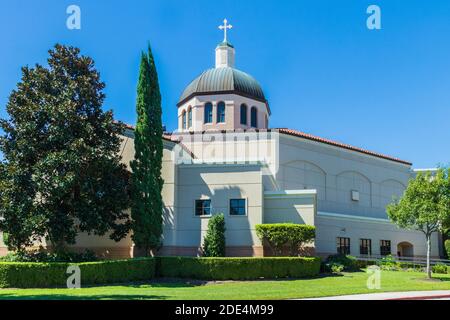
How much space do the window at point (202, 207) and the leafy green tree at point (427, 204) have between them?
1033cm

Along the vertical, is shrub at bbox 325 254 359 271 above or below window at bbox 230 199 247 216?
below

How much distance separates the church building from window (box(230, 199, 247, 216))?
6 centimetres

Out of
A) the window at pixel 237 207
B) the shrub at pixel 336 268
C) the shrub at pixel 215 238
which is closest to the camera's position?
the shrub at pixel 215 238

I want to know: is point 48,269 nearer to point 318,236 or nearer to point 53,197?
point 53,197

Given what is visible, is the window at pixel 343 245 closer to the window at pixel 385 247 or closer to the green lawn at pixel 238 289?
the window at pixel 385 247

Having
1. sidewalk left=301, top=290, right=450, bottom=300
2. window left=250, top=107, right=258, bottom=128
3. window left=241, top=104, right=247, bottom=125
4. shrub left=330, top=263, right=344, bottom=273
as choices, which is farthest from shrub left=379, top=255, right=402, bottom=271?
window left=241, top=104, right=247, bottom=125

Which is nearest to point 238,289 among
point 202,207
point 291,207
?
point 202,207

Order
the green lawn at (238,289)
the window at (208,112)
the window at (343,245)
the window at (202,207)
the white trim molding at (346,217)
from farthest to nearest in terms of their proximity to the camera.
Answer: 1. the window at (208,112)
2. the window at (343,245)
3. the white trim molding at (346,217)
4. the window at (202,207)
5. the green lawn at (238,289)

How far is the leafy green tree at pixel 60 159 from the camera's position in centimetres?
2541

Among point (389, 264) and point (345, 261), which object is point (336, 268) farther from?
point (389, 264)

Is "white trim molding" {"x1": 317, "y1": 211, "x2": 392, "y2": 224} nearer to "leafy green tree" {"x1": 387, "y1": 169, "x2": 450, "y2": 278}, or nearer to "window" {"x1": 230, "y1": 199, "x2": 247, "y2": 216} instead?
"leafy green tree" {"x1": 387, "y1": 169, "x2": 450, "y2": 278}

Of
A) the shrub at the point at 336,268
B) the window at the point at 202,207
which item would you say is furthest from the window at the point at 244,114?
the shrub at the point at 336,268

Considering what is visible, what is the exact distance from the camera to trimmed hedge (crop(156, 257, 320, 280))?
2628 cm

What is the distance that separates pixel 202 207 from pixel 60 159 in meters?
8.72
